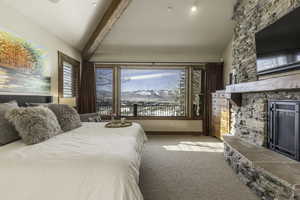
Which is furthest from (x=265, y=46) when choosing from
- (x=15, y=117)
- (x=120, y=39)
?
(x=120, y=39)

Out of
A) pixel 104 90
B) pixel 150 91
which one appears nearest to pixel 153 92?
pixel 150 91

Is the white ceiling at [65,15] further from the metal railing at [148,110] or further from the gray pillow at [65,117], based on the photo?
the metal railing at [148,110]

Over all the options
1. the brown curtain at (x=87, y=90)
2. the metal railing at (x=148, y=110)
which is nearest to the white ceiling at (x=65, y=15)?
the brown curtain at (x=87, y=90)

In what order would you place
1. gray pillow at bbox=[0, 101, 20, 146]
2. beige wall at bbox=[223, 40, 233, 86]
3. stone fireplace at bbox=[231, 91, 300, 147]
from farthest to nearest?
beige wall at bbox=[223, 40, 233, 86], stone fireplace at bbox=[231, 91, 300, 147], gray pillow at bbox=[0, 101, 20, 146]

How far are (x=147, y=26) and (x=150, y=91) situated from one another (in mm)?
2049

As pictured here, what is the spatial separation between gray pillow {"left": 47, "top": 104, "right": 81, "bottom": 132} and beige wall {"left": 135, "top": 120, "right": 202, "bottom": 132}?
323 cm

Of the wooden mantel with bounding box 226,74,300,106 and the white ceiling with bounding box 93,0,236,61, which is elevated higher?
the white ceiling with bounding box 93,0,236,61

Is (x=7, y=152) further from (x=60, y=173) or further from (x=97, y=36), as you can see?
(x=97, y=36)

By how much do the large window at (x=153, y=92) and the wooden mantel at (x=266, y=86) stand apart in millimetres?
2340

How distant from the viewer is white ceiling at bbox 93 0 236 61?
4.10 m

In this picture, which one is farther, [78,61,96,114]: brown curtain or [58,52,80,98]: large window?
[78,61,96,114]: brown curtain

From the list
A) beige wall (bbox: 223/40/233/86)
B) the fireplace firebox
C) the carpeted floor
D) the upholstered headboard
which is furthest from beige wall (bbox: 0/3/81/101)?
beige wall (bbox: 223/40/233/86)

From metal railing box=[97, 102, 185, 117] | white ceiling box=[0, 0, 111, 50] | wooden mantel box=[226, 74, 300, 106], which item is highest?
white ceiling box=[0, 0, 111, 50]

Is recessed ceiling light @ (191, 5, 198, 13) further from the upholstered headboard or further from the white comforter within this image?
the white comforter
